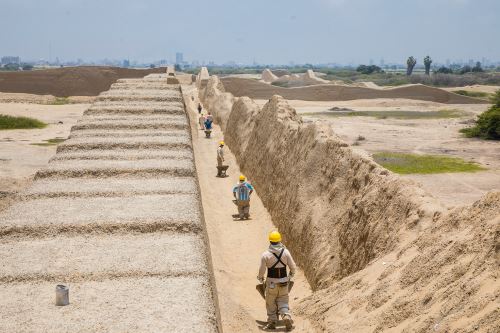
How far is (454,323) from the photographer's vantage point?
4.77 metres

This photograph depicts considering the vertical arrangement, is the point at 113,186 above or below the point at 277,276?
above

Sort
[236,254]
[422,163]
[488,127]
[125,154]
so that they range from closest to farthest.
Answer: [236,254], [125,154], [422,163], [488,127]

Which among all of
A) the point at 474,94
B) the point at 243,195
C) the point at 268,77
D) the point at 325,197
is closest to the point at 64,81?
the point at 268,77

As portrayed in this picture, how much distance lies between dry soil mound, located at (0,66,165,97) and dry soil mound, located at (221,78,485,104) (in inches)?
358

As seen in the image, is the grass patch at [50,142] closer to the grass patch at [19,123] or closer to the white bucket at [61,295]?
the grass patch at [19,123]

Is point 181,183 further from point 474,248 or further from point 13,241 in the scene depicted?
point 474,248

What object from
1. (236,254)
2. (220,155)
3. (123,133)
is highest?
(123,133)

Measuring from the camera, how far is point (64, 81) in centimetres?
4650

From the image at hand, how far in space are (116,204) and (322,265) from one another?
131 inches

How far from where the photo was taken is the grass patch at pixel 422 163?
1823 cm

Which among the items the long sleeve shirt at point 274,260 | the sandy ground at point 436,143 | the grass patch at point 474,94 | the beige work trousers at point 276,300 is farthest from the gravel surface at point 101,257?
the grass patch at point 474,94

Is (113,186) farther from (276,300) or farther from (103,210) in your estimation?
(276,300)

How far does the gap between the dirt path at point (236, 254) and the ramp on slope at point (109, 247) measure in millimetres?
1216

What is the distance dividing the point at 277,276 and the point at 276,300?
40 cm
